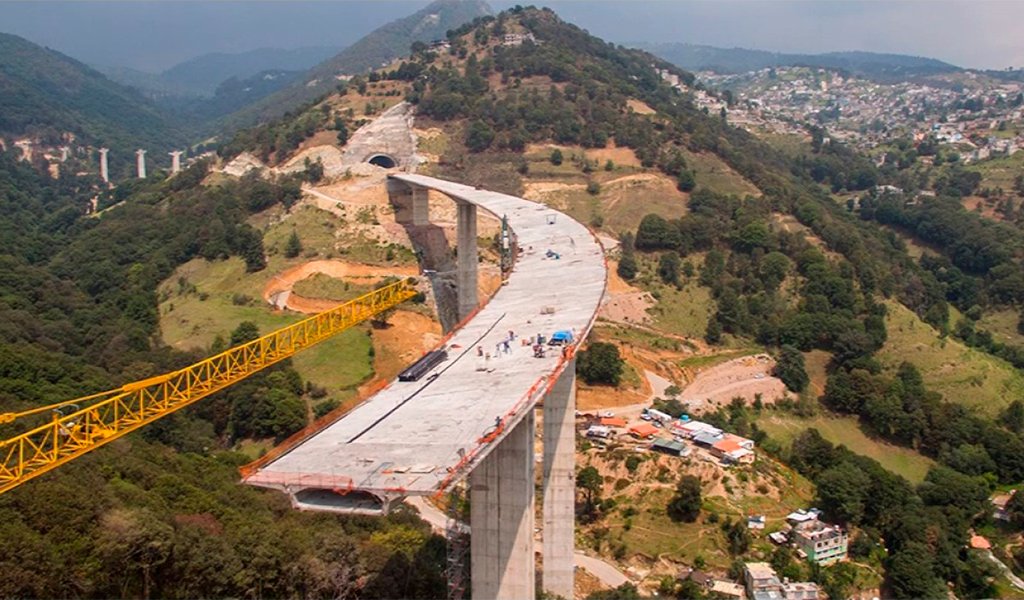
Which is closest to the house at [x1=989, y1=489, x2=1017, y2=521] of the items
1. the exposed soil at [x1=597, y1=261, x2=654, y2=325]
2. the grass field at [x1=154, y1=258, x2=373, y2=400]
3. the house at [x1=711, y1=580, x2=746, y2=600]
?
the house at [x1=711, y1=580, x2=746, y2=600]

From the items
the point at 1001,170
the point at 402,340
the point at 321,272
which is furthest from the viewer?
the point at 1001,170

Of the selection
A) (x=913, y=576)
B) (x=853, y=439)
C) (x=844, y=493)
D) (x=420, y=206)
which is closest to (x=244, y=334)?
(x=420, y=206)

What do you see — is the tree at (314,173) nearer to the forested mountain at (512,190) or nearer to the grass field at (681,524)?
the forested mountain at (512,190)

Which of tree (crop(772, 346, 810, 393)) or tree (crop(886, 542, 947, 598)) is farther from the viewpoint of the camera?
tree (crop(772, 346, 810, 393))

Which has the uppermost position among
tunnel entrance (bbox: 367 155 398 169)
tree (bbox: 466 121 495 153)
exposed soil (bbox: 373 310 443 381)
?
tree (bbox: 466 121 495 153)

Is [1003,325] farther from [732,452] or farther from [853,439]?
[732,452]

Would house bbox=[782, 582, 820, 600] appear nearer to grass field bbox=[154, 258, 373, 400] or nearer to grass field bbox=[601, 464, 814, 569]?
grass field bbox=[601, 464, 814, 569]

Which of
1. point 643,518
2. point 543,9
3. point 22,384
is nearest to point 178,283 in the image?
point 22,384
